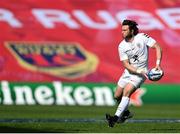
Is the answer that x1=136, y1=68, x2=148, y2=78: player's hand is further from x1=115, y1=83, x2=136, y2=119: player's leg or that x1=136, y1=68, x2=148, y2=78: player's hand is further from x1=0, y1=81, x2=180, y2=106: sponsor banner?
x1=0, y1=81, x2=180, y2=106: sponsor banner

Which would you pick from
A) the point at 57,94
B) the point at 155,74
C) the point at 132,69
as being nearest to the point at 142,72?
the point at 132,69

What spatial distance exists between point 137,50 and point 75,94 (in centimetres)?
1184

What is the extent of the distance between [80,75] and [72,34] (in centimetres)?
154

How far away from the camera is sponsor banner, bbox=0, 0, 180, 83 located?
84.9 feet

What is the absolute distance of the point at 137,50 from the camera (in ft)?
45.1

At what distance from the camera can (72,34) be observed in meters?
26.2

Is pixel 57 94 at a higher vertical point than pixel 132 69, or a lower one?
lower

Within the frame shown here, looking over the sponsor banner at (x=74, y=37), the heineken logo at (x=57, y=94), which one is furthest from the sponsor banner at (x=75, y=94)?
the sponsor banner at (x=74, y=37)

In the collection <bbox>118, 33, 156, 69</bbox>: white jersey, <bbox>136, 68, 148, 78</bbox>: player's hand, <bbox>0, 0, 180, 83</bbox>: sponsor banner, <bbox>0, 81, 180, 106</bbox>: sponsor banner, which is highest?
<bbox>118, 33, 156, 69</bbox>: white jersey

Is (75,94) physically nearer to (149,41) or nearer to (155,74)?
(149,41)

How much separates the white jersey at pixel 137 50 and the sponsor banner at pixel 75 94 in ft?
38.0

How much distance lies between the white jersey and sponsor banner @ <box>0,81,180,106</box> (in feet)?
38.0

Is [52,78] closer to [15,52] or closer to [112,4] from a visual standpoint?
[15,52]

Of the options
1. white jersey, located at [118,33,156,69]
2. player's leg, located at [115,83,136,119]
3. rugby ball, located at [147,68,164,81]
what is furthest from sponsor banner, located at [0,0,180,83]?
rugby ball, located at [147,68,164,81]
